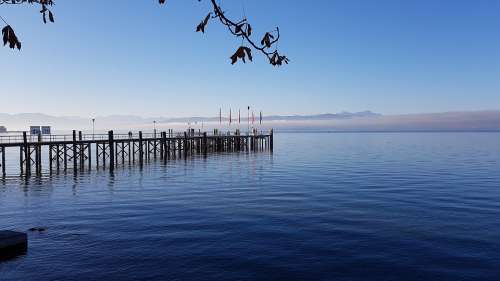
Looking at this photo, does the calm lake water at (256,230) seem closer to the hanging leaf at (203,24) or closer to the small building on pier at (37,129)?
the hanging leaf at (203,24)

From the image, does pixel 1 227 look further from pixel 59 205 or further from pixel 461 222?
pixel 461 222

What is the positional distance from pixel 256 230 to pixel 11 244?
33.7ft

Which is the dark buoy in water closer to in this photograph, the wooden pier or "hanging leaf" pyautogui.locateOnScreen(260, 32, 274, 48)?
"hanging leaf" pyautogui.locateOnScreen(260, 32, 274, 48)

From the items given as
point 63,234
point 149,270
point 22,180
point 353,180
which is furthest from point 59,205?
point 353,180

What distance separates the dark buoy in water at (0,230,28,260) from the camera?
16.4m

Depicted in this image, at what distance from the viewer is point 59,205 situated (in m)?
28.2

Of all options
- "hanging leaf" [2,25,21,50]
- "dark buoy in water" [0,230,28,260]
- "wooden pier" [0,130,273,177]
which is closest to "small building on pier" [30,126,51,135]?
"wooden pier" [0,130,273,177]

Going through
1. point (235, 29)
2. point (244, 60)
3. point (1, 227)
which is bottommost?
point (1, 227)

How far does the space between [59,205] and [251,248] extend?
1654 cm

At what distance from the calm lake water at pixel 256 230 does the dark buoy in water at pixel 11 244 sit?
0.53 m

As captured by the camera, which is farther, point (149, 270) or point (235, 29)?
point (149, 270)

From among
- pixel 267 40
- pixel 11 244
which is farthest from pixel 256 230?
pixel 267 40

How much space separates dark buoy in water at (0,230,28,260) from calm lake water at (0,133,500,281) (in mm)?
525

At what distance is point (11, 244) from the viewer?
54.7ft
